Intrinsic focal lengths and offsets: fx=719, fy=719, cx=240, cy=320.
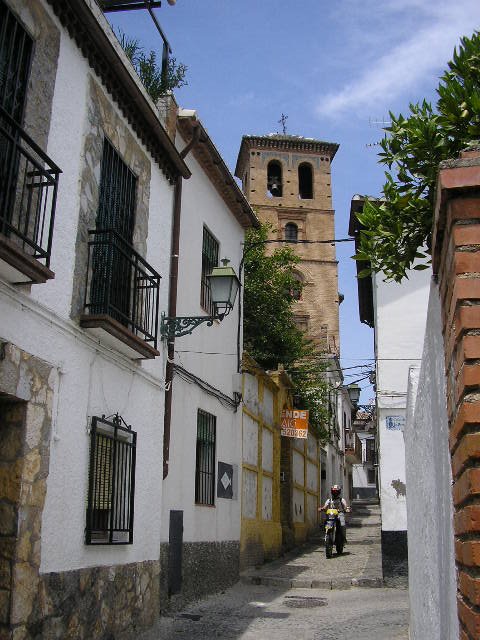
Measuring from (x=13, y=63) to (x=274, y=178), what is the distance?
36.3 meters

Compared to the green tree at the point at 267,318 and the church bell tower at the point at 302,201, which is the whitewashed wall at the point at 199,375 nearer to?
the green tree at the point at 267,318

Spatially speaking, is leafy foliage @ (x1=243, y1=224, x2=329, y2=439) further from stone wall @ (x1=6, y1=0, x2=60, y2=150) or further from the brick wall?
the brick wall

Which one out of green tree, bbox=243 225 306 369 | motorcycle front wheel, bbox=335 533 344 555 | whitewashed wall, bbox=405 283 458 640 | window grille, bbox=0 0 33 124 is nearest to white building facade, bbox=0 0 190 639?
window grille, bbox=0 0 33 124

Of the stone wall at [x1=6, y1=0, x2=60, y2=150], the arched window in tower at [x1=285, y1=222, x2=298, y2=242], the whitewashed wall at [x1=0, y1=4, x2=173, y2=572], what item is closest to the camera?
the whitewashed wall at [x1=0, y1=4, x2=173, y2=572]

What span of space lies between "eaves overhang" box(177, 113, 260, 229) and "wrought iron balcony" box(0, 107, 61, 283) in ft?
15.9

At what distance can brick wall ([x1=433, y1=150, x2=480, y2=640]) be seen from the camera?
2.31m

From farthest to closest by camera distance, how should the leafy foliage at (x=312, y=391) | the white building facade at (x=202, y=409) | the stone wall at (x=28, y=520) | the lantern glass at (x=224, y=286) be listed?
the leafy foliage at (x=312, y=391), the white building facade at (x=202, y=409), the lantern glass at (x=224, y=286), the stone wall at (x=28, y=520)

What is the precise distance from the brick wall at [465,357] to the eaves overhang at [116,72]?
17.7 ft

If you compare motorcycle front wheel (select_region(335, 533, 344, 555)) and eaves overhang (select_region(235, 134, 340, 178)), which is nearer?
motorcycle front wheel (select_region(335, 533, 344, 555))


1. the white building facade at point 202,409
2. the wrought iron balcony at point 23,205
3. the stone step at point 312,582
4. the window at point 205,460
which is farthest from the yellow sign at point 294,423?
the wrought iron balcony at point 23,205

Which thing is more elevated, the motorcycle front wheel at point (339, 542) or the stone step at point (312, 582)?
the motorcycle front wheel at point (339, 542)

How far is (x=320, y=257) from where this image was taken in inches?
1587

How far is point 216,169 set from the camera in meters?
12.1

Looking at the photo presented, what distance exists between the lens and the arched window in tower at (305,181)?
41781mm
